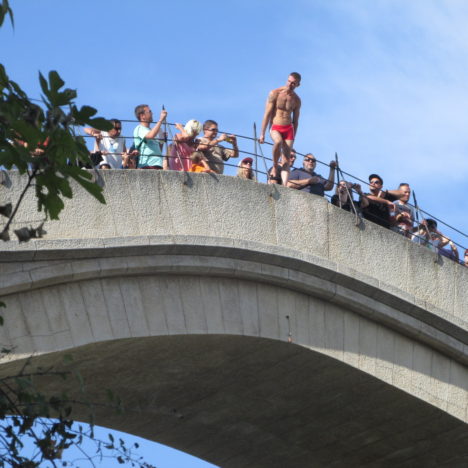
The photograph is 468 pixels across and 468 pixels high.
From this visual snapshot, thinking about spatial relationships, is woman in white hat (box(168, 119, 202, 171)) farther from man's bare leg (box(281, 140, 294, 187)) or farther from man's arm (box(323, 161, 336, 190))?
man's arm (box(323, 161, 336, 190))

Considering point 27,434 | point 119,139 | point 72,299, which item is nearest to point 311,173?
point 119,139

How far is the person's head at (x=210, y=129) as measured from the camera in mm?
17188

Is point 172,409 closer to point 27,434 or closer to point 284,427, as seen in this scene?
point 284,427

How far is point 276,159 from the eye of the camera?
57.9 feet

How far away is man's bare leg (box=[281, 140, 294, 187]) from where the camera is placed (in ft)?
57.5

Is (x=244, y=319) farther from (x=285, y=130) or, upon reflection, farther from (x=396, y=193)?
(x=396, y=193)

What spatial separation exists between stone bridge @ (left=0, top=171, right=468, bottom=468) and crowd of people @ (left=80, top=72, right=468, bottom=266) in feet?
1.74

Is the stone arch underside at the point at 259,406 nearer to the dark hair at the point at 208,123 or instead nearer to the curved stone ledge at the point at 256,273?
the curved stone ledge at the point at 256,273

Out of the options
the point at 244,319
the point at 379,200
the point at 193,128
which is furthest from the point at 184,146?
the point at 379,200

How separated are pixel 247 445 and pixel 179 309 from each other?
16.8 ft

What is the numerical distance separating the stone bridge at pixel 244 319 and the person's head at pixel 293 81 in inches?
71.1

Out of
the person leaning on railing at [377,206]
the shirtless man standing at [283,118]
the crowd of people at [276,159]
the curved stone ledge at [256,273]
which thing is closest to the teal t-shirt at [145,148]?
the crowd of people at [276,159]

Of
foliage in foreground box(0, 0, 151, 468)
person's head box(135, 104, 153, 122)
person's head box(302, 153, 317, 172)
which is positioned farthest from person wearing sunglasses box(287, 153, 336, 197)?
foliage in foreground box(0, 0, 151, 468)

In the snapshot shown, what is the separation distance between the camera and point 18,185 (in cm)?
1468
